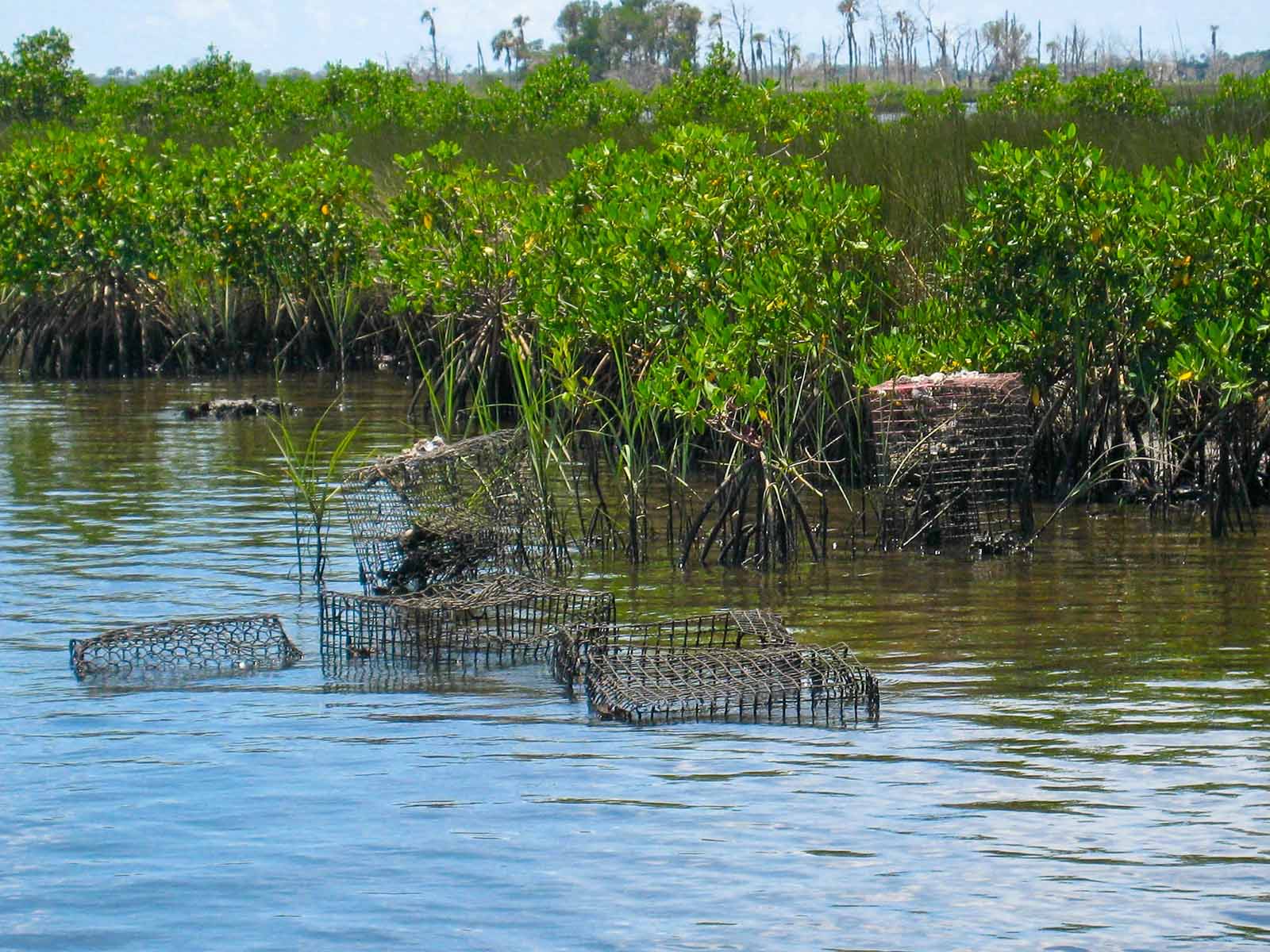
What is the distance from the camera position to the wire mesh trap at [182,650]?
282 inches

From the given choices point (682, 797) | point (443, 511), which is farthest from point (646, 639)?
point (682, 797)

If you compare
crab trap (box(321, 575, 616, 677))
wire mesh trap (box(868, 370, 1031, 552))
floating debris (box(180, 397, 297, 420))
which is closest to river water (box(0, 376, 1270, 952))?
crab trap (box(321, 575, 616, 677))

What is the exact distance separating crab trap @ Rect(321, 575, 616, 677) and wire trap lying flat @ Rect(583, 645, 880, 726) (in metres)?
0.74

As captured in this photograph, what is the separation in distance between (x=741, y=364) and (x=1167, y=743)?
11.3 ft

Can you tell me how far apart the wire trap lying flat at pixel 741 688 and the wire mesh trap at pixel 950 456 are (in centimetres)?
295

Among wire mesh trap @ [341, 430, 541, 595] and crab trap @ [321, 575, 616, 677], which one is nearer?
crab trap @ [321, 575, 616, 677]

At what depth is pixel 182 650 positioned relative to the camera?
760 cm

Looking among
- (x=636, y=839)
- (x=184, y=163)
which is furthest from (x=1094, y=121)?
(x=636, y=839)

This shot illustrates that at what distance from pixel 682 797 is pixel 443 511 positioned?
11.4ft

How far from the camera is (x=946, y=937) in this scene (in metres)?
4.51

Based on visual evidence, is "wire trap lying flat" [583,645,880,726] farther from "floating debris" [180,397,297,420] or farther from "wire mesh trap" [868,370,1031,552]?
"floating debris" [180,397,297,420]

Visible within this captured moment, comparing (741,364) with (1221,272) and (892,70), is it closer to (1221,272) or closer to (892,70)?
(1221,272)

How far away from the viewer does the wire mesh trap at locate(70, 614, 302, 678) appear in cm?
716

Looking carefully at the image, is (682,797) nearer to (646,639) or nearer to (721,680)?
(721,680)
